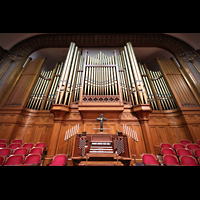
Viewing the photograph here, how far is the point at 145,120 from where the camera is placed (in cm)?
476

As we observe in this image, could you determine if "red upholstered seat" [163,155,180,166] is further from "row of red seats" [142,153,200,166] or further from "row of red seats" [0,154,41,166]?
"row of red seats" [0,154,41,166]

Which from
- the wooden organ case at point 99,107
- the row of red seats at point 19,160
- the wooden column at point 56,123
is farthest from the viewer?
the wooden organ case at point 99,107

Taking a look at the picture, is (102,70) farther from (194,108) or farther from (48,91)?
(194,108)

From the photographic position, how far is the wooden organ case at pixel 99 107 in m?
4.62

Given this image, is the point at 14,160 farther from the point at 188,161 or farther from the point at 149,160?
the point at 188,161

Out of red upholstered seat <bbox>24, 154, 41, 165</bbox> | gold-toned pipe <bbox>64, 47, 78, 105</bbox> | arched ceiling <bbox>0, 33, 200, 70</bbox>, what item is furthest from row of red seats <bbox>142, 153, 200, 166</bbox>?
arched ceiling <bbox>0, 33, 200, 70</bbox>

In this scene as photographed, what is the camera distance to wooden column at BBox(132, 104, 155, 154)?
429 centimetres

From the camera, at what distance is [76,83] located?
6137 millimetres

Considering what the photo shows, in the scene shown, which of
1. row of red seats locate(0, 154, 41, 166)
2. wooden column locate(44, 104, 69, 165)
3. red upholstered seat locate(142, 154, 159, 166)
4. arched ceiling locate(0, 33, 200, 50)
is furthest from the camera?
arched ceiling locate(0, 33, 200, 50)

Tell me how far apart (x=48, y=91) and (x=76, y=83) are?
224 centimetres

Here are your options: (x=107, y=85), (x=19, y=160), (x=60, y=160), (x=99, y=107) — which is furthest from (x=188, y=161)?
(x=19, y=160)

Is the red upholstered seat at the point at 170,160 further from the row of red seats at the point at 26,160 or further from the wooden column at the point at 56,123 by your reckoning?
the wooden column at the point at 56,123

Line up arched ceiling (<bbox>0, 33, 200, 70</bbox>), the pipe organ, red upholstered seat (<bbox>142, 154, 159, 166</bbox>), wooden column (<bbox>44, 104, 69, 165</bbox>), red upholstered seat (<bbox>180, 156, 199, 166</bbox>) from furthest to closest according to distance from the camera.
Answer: arched ceiling (<bbox>0, 33, 200, 70</bbox>)
the pipe organ
wooden column (<bbox>44, 104, 69, 165</bbox>)
red upholstered seat (<bbox>142, 154, 159, 166</bbox>)
red upholstered seat (<bbox>180, 156, 199, 166</bbox>)

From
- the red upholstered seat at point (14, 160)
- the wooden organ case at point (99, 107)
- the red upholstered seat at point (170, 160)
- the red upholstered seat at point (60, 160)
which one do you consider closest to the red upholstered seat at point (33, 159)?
the red upholstered seat at point (14, 160)
